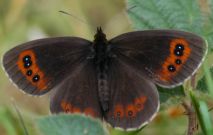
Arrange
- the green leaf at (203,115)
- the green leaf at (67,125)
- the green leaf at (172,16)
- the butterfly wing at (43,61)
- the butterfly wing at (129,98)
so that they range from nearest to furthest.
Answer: the green leaf at (67,125)
the green leaf at (203,115)
the butterfly wing at (129,98)
the green leaf at (172,16)
the butterfly wing at (43,61)

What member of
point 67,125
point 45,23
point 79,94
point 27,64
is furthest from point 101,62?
point 45,23

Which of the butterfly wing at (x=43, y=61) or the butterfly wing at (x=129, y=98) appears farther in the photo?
the butterfly wing at (x=43, y=61)

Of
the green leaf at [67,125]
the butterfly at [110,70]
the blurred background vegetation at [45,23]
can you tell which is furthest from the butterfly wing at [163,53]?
the blurred background vegetation at [45,23]

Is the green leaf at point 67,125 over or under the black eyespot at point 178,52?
under

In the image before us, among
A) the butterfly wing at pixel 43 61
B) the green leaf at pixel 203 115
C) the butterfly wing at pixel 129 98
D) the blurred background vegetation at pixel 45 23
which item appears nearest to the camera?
the green leaf at pixel 203 115

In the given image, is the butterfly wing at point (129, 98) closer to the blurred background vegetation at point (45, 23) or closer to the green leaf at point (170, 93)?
the green leaf at point (170, 93)

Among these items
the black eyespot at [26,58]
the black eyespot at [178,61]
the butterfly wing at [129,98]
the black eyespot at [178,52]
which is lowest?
the butterfly wing at [129,98]

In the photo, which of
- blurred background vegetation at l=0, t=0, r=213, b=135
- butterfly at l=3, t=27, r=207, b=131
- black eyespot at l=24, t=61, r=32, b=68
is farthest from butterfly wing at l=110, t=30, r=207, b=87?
blurred background vegetation at l=0, t=0, r=213, b=135

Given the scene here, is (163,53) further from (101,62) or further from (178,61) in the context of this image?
(101,62)
